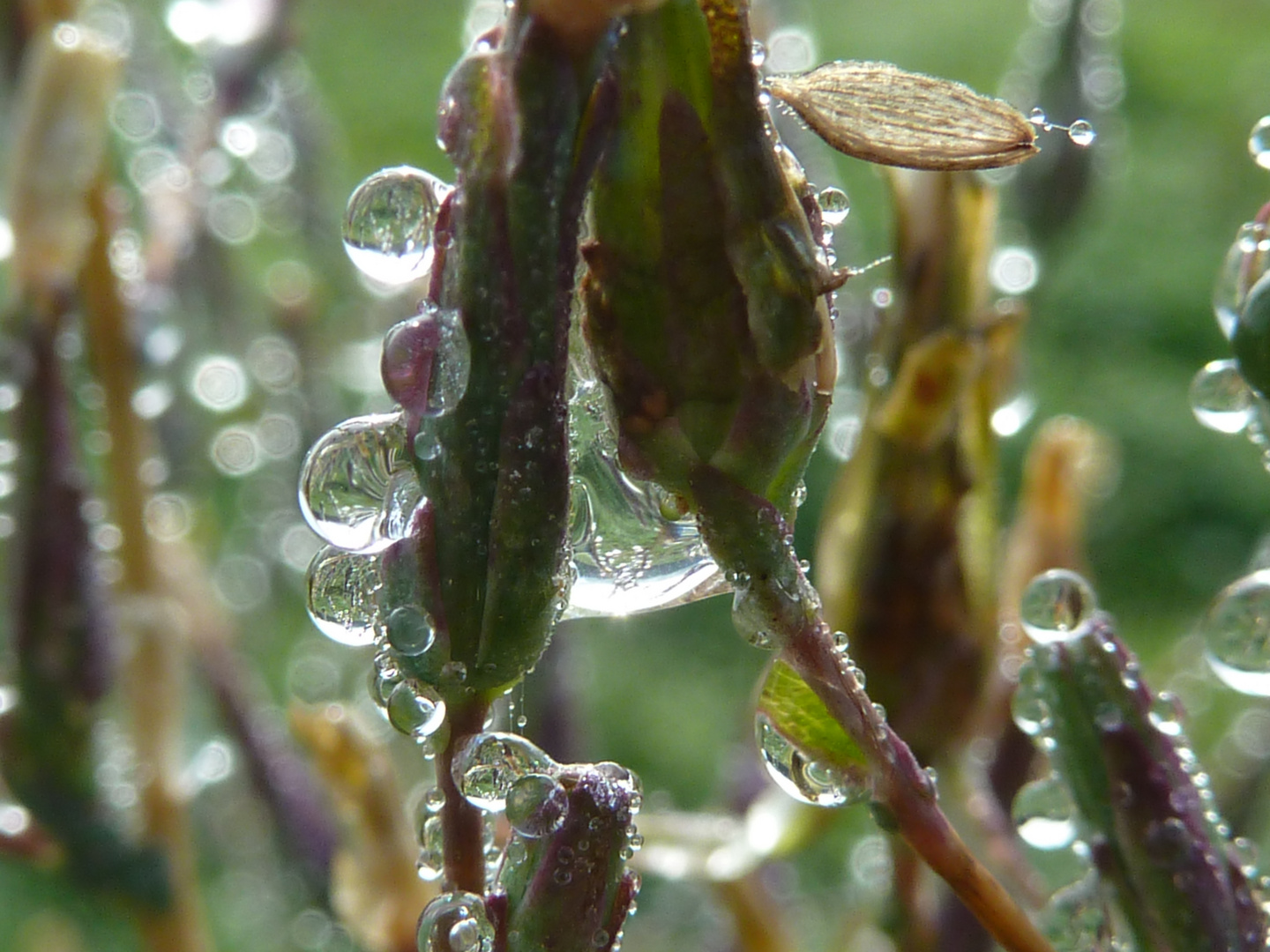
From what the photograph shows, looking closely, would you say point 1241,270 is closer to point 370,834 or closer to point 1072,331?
point 370,834

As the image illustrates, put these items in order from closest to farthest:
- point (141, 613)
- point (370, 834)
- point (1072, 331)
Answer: point (370, 834)
point (141, 613)
point (1072, 331)

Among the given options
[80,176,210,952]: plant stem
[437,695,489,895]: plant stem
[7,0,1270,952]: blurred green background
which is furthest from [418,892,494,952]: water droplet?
[7,0,1270,952]: blurred green background

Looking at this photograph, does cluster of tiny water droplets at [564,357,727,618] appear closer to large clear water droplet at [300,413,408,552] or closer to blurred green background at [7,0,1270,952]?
large clear water droplet at [300,413,408,552]

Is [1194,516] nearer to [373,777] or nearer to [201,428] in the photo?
[201,428]

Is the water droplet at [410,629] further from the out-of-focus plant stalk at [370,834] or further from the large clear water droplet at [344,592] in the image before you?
the out-of-focus plant stalk at [370,834]

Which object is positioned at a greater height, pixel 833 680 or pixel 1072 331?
pixel 833 680

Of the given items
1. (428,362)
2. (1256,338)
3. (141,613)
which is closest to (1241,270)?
(1256,338)
